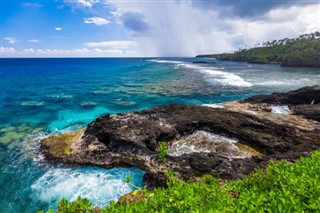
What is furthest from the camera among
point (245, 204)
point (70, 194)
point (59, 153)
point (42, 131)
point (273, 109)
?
point (273, 109)

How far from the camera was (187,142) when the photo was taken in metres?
22.2

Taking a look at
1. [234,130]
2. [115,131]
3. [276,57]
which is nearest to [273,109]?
[234,130]

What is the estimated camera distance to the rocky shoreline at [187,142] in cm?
1722

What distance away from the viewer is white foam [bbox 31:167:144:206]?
55.5 ft

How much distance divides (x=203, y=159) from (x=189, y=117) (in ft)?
27.4

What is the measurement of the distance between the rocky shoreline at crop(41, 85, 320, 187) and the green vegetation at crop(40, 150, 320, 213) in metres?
8.36

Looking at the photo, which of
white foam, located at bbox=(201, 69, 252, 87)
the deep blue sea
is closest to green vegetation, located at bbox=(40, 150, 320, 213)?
the deep blue sea

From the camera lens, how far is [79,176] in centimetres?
1908

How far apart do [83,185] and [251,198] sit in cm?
1470

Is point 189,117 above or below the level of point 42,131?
above

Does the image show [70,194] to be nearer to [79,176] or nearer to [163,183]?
[79,176]

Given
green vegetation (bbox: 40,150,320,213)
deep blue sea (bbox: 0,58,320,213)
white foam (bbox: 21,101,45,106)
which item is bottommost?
white foam (bbox: 21,101,45,106)

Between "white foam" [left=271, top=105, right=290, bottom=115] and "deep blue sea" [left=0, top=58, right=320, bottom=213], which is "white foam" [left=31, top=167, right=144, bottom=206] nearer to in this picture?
"deep blue sea" [left=0, top=58, right=320, bottom=213]

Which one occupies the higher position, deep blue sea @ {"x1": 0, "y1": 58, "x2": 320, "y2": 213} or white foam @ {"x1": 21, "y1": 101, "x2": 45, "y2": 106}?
deep blue sea @ {"x1": 0, "y1": 58, "x2": 320, "y2": 213}
